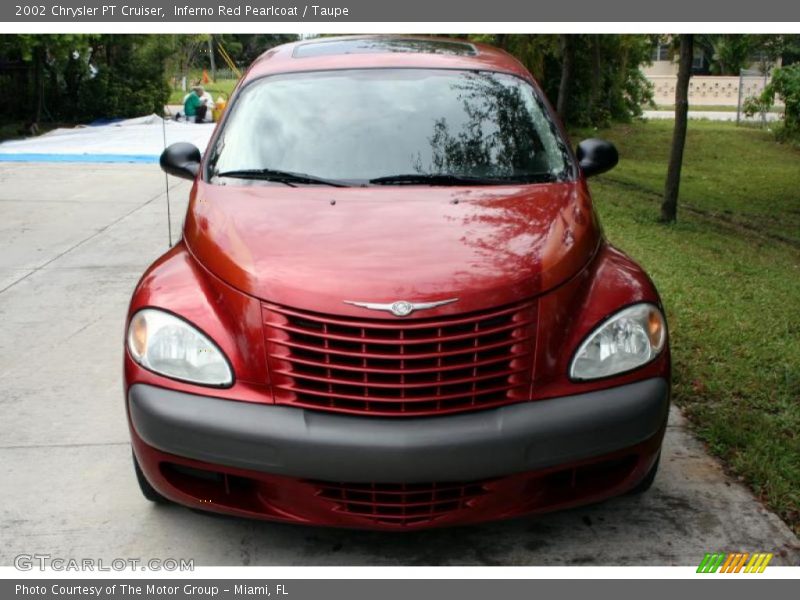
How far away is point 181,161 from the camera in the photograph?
496cm

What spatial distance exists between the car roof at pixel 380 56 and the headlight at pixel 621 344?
1955 mm

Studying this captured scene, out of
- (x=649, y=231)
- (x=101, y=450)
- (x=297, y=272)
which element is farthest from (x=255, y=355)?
(x=649, y=231)

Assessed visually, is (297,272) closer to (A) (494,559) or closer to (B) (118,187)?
(A) (494,559)

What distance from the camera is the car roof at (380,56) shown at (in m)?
4.95

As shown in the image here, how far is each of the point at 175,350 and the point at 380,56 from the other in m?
2.24

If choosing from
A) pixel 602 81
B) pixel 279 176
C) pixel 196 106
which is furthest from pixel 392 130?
pixel 602 81

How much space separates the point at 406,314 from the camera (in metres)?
3.25

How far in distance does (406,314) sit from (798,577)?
1.68m

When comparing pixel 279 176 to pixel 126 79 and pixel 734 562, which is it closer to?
pixel 734 562

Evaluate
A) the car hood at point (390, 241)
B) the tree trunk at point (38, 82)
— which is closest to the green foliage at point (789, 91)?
the car hood at point (390, 241)

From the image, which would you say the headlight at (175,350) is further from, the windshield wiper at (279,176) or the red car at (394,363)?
the windshield wiper at (279,176)

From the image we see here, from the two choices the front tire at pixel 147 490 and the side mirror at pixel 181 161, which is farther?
the side mirror at pixel 181 161

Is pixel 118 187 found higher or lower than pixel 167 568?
lower

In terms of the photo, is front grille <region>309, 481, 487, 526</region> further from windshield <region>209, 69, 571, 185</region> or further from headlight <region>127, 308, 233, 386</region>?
windshield <region>209, 69, 571, 185</region>
